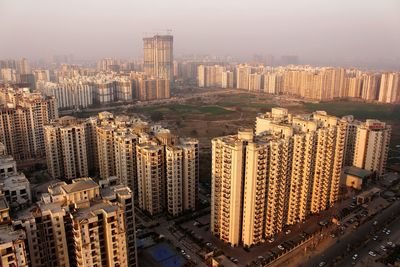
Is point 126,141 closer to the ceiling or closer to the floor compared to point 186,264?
closer to the ceiling

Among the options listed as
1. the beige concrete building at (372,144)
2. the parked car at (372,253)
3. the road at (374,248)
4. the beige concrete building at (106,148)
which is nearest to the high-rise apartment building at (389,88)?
the beige concrete building at (372,144)

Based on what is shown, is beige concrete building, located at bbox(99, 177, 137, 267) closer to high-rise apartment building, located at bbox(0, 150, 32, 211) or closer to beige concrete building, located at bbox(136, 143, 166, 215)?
high-rise apartment building, located at bbox(0, 150, 32, 211)

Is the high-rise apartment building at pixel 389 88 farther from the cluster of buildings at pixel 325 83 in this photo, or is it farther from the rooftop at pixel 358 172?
the rooftop at pixel 358 172

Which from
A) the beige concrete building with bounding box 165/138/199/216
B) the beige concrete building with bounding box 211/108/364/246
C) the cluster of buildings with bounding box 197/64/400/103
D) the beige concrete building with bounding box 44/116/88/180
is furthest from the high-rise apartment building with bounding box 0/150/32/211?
the cluster of buildings with bounding box 197/64/400/103

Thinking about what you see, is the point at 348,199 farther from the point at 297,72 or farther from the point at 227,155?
the point at 297,72

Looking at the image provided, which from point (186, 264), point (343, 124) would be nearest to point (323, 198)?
point (343, 124)

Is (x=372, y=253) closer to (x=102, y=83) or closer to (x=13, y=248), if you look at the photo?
(x=13, y=248)
